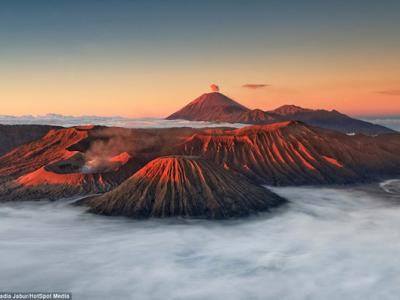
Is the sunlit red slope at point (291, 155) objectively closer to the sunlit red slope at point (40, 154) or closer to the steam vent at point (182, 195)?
the sunlit red slope at point (40, 154)

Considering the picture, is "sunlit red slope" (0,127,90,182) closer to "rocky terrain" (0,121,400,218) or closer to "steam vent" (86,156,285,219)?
"rocky terrain" (0,121,400,218)

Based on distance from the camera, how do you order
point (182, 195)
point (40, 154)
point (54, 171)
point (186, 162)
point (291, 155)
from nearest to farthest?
point (182, 195), point (186, 162), point (54, 171), point (291, 155), point (40, 154)

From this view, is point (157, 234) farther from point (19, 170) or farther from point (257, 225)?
point (19, 170)

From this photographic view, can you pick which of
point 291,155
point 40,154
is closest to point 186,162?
point 291,155

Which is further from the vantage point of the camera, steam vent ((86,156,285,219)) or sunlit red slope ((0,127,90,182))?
sunlit red slope ((0,127,90,182))

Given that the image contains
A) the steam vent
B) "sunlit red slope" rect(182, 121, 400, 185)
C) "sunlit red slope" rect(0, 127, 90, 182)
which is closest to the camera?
the steam vent

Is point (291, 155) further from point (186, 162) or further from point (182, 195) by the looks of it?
point (182, 195)

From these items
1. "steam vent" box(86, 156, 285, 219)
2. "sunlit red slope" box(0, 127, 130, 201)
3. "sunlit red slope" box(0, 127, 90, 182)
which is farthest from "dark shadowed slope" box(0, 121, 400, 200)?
"steam vent" box(86, 156, 285, 219)
